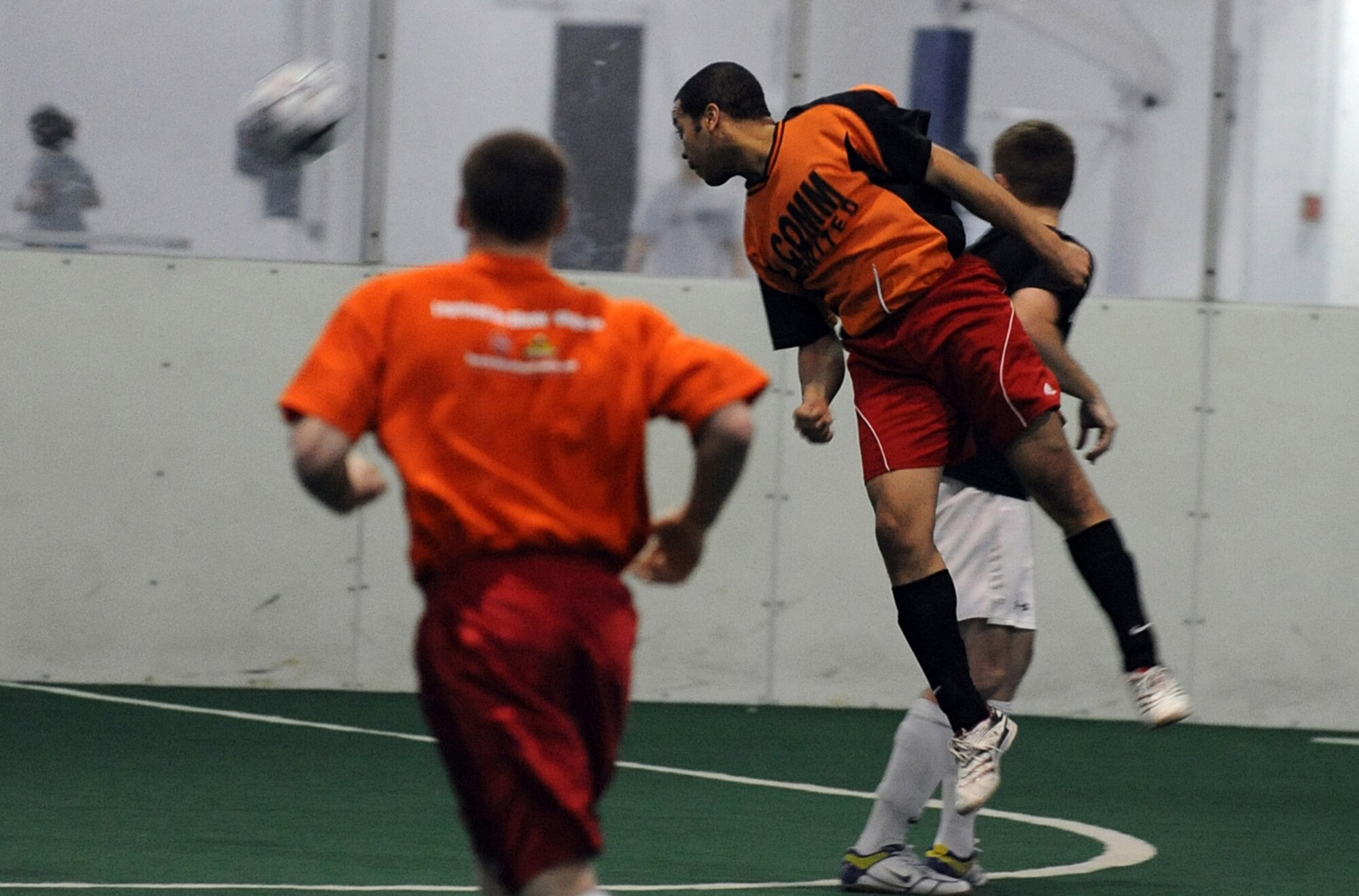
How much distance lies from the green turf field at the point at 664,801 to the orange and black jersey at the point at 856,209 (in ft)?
4.57

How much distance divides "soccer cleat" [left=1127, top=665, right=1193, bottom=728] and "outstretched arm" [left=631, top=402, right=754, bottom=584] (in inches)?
70.4

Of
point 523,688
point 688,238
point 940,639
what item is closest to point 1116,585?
point 940,639

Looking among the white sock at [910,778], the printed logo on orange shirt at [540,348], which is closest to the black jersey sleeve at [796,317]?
the white sock at [910,778]

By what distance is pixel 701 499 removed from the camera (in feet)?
10.7

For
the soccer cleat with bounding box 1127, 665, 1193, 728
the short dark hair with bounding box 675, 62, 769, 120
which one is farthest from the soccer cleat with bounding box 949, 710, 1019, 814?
the short dark hair with bounding box 675, 62, 769, 120

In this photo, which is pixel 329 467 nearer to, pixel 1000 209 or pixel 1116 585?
pixel 1000 209

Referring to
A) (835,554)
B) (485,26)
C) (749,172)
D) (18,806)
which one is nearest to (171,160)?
(485,26)

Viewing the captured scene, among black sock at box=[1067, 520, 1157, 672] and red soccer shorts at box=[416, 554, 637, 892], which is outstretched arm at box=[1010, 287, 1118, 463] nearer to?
black sock at box=[1067, 520, 1157, 672]

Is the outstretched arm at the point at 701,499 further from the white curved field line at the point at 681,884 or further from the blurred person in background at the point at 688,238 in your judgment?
the blurred person in background at the point at 688,238

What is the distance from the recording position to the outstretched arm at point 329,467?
3.14 meters

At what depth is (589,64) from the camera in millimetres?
9297

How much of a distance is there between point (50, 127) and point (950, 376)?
530cm

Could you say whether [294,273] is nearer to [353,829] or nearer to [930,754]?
[353,829]

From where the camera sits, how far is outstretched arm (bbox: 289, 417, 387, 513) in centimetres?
314
